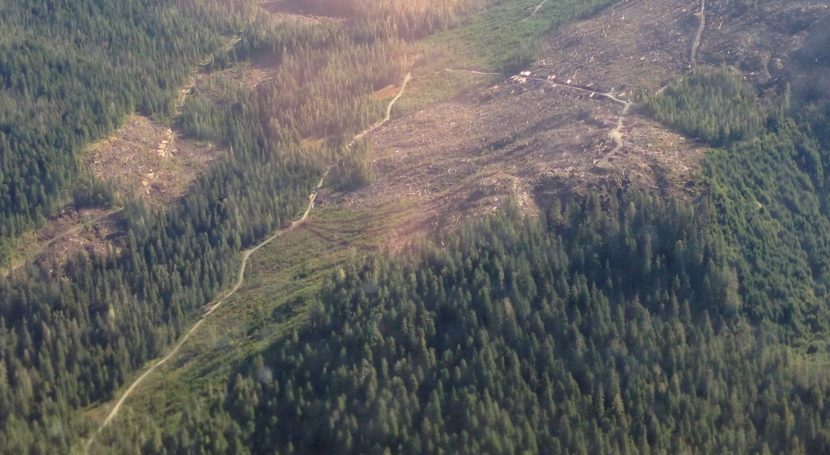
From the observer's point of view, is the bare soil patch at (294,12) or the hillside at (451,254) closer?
the hillside at (451,254)

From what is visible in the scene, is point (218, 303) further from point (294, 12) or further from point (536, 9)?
point (536, 9)

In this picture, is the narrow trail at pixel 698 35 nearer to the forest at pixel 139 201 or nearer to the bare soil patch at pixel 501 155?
the bare soil patch at pixel 501 155

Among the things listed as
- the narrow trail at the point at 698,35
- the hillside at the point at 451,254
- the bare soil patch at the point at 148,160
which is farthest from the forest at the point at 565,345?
the bare soil patch at the point at 148,160

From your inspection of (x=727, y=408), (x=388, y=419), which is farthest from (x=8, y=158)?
(x=727, y=408)

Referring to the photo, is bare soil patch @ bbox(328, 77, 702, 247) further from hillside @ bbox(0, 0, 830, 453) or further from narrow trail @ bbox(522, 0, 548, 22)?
narrow trail @ bbox(522, 0, 548, 22)

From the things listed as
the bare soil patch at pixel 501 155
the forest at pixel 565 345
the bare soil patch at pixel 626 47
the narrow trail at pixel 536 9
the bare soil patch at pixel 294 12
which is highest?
the bare soil patch at pixel 294 12

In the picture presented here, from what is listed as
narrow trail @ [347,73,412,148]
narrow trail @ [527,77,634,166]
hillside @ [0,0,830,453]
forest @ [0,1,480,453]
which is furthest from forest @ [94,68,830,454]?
narrow trail @ [347,73,412,148]

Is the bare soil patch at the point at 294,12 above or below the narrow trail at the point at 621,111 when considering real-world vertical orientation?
above

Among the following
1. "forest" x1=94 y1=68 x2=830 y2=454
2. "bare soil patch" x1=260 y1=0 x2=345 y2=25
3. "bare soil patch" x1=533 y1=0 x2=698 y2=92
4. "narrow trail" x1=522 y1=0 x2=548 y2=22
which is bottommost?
"forest" x1=94 y1=68 x2=830 y2=454

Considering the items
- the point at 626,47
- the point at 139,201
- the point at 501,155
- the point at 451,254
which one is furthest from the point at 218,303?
the point at 626,47
